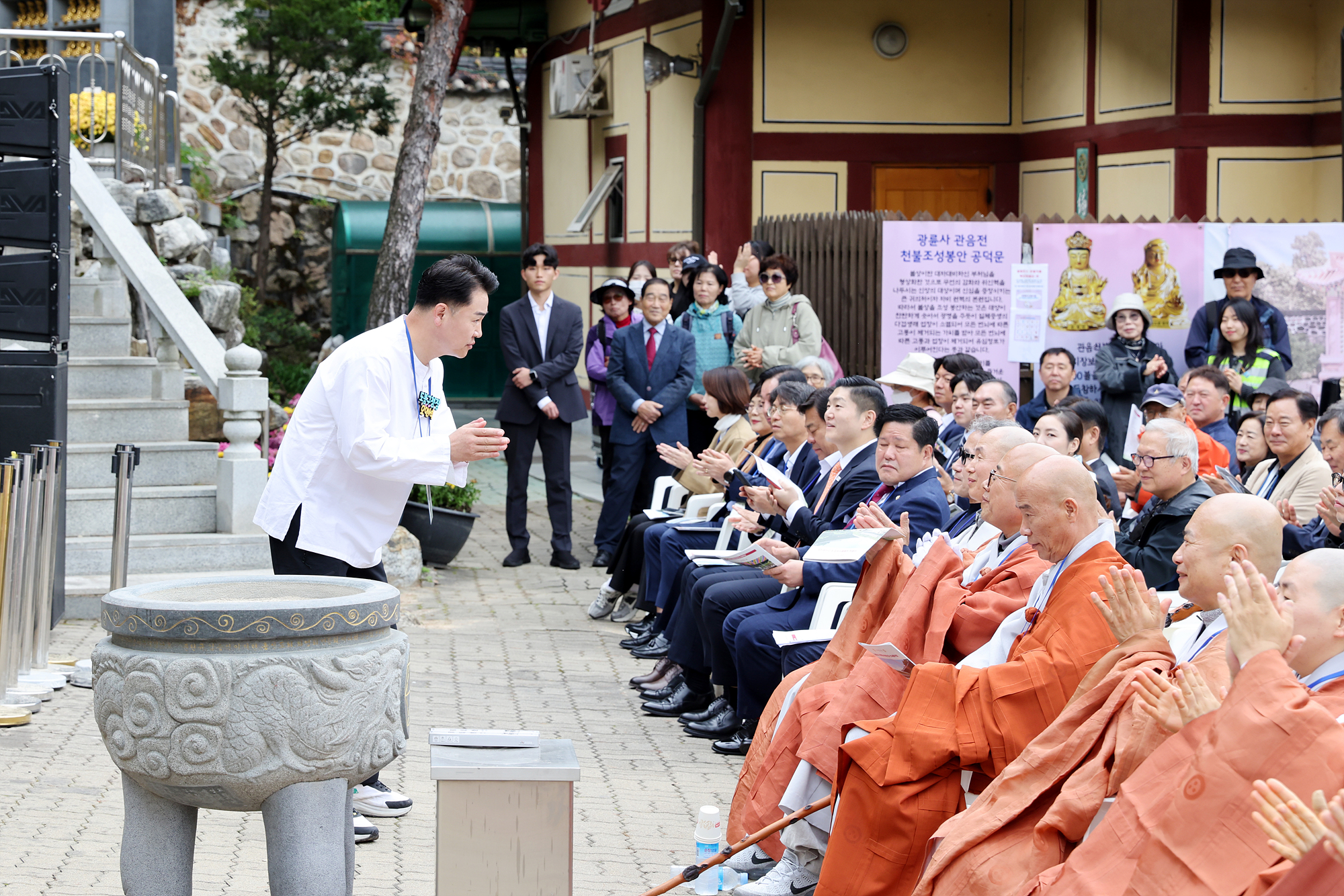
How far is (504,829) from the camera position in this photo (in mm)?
3566

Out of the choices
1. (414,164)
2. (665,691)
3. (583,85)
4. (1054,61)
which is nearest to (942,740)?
(665,691)

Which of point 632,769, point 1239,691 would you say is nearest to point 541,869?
point 1239,691

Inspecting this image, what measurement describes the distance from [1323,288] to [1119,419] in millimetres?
2071

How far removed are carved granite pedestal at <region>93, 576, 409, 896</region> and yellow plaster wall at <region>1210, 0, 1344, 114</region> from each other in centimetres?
1048

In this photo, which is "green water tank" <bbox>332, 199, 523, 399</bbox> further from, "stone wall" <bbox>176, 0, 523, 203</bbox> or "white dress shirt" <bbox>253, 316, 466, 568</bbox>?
"white dress shirt" <bbox>253, 316, 466, 568</bbox>

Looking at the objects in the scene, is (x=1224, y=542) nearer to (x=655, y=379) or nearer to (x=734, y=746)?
(x=734, y=746)

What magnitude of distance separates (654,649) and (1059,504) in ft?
13.3

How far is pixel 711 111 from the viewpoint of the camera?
14195 mm

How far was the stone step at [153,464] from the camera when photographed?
29.9 ft

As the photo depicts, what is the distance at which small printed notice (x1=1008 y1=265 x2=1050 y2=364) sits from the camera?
10.4 meters

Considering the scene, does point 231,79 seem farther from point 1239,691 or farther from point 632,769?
point 1239,691

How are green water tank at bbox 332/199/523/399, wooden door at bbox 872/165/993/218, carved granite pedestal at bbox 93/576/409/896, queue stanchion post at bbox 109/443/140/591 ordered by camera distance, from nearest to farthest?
1. carved granite pedestal at bbox 93/576/409/896
2. queue stanchion post at bbox 109/443/140/591
3. wooden door at bbox 872/165/993/218
4. green water tank at bbox 332/199/523/399

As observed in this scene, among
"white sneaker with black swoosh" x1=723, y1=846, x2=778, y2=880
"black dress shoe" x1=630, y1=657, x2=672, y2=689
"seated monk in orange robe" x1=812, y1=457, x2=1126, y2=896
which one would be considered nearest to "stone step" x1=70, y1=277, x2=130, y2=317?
"black dress shoe" x1=630, y1=657, x2=672, y2=689

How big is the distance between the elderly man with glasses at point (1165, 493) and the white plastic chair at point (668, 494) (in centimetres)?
371
